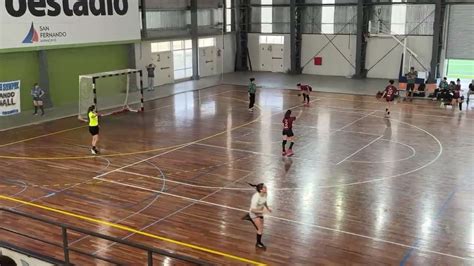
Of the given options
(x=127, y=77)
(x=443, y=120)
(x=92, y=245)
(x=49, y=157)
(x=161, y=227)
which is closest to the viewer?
(x=92, y=245)

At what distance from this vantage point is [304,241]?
1123 centimetres

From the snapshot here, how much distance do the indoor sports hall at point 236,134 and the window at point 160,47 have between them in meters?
0.14

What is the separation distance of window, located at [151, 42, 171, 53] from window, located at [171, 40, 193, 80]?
0.60 metres

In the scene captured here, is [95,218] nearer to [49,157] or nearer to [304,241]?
[304,241]

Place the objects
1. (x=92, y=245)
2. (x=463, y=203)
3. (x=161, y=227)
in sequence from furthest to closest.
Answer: (x=463, y=203) < (x=161, y=227) < (x=92, y=245)

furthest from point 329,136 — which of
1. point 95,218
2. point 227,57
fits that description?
point 227,57

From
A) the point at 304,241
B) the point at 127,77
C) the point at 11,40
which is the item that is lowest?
the point at 304,241

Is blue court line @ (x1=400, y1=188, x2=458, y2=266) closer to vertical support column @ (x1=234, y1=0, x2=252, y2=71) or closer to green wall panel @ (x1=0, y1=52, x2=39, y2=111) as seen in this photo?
green wall panel @ (x1=0, y1=52, x2=39, y2=111)

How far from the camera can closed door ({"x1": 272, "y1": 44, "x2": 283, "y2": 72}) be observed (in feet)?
137

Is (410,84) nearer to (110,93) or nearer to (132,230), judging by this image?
(110,93)

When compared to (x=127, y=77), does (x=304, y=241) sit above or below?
below

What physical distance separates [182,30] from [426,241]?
28.4m

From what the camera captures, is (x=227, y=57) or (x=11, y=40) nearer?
(x=11, y=40)

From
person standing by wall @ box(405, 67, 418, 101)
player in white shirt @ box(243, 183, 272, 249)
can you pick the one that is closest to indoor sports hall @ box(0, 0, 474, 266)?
player in white shirt @ box(243, 183, 272, 249)
